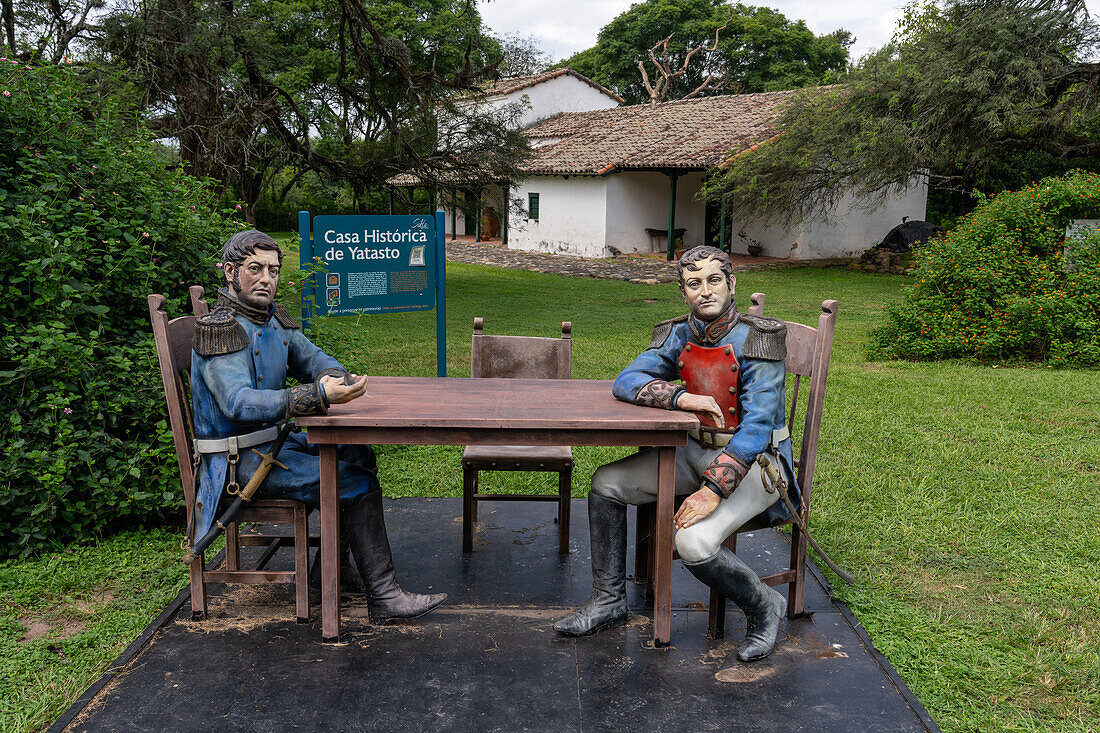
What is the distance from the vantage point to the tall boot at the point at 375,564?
3.36m

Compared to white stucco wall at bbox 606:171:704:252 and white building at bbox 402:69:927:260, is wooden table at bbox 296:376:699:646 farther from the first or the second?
white stucco wall at bbox 606:171:704:252

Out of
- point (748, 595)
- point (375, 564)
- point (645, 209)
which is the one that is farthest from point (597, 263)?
point (748, 595)

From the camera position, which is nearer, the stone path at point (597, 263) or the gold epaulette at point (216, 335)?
the gold epaulette at point (216, 335)

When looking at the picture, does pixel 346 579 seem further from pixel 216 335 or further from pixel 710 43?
pixel 710 43

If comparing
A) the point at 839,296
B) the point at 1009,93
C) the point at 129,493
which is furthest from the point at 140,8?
the point at 1009,93

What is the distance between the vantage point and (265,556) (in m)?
3.73

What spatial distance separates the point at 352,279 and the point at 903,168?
13.1m

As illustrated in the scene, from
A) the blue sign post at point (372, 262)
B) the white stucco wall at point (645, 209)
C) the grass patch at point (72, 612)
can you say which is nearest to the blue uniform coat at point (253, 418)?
the grass patch at point (72, 612)

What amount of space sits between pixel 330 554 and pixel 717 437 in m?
1.48

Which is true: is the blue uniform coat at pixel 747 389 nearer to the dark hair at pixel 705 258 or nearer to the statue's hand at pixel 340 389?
the dark hair at pixel 705 258

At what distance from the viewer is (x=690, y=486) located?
3.36 metres

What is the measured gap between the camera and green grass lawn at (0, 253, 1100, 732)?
3.04 meters

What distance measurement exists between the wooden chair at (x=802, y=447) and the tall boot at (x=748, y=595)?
0.13 meters

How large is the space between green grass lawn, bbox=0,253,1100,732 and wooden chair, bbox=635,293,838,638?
1.22 feet
